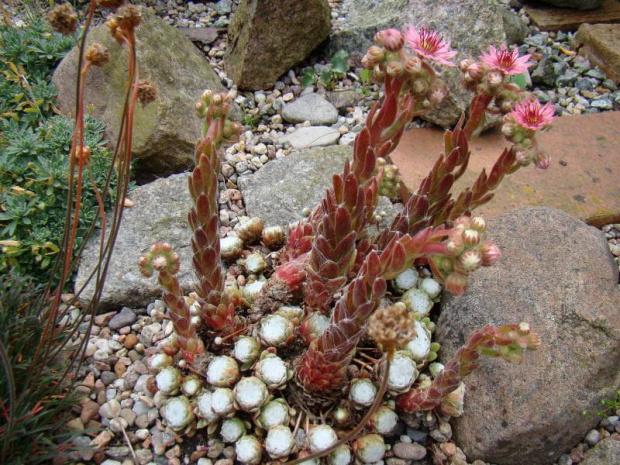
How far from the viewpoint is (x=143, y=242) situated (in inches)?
105

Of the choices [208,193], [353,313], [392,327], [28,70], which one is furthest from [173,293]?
[28,70]

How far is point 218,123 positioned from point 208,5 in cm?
307

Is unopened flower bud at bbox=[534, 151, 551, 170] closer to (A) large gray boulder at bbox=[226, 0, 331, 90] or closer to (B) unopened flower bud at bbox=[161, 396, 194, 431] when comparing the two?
(B) unopened flower bud at bbox=[161, 396, 194, 431]

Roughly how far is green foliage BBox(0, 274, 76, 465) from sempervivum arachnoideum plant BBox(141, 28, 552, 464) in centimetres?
37

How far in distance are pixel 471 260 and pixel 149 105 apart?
226cm

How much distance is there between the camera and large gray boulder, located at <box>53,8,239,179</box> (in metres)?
3.04

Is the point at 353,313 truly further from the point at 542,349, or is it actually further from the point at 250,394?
the point at 542,349

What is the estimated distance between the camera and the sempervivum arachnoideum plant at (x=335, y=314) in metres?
1.72

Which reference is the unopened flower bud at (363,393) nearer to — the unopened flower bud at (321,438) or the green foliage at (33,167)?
the unopened flower bud at (321,438)

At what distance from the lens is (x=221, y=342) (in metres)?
2.16

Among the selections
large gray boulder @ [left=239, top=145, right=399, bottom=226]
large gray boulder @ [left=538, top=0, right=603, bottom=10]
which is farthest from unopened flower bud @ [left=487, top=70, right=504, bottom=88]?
large gray boulder @ [left=538, top=0, right=603, bottom=10]

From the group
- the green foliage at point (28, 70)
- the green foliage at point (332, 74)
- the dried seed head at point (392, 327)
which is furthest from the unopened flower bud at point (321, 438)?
the green foliage at point (332, 74)

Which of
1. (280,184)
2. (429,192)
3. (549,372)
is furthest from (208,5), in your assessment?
(549,372)

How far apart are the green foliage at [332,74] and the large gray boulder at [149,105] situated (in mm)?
853
